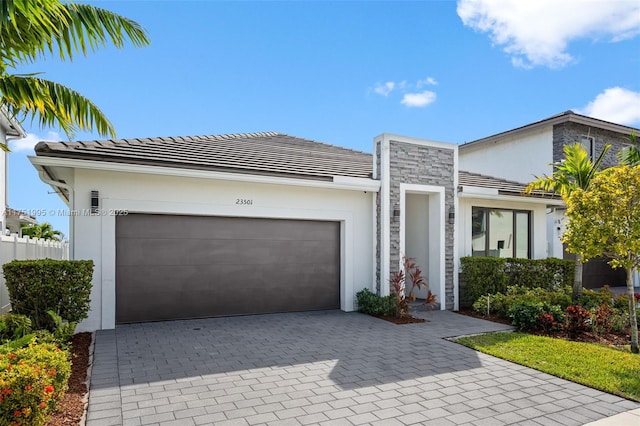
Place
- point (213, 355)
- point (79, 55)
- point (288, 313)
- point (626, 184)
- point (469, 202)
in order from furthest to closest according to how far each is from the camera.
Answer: point (469, 202), point (288, 313), point (626, 184), point (213, 355), point (79, 55)

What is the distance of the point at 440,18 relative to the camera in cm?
1066

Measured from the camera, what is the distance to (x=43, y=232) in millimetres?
28078

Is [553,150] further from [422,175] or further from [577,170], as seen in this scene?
[422,175]

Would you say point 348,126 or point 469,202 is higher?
point 348,126

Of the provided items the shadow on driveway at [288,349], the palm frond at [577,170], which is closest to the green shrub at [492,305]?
the shadow on driveway at [288,349]

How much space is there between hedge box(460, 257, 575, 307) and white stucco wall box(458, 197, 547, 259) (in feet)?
2.53

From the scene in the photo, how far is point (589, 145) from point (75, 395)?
20863 millimetres

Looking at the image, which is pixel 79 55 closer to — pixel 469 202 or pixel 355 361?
pixel 355 361

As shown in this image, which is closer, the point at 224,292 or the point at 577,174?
the point at 224,292

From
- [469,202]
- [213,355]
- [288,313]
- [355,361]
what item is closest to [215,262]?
[288,313]

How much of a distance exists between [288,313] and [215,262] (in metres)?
2.32

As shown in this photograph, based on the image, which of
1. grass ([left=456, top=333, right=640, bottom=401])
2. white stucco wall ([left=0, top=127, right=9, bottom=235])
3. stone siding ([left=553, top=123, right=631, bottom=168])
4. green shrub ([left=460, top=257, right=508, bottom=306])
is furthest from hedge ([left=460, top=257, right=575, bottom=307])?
white stucco wall ([left=0, top=127, right=9, bottom=235])

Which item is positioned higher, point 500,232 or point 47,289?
point 500,232

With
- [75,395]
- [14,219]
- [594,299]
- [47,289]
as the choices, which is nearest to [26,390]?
[75,395]
